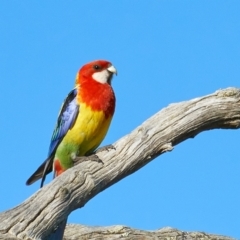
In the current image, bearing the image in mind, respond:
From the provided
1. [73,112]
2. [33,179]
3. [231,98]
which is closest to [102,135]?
[73,112]

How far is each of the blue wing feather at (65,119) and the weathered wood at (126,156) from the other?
67 centimetres

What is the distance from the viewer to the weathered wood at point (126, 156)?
510 centimetres

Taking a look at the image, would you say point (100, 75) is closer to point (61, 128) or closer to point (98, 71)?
point (98, 71)

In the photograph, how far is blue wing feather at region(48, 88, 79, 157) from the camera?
6.46 m

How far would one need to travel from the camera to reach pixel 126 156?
18.9 feet

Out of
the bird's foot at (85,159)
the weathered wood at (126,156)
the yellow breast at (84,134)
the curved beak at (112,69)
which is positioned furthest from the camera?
the curved beak at (112,69)

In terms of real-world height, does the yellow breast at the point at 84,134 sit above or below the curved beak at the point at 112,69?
below

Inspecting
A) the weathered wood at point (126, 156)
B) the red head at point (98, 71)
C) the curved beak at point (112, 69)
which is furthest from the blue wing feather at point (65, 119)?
the weathered wood at point (126, 156)

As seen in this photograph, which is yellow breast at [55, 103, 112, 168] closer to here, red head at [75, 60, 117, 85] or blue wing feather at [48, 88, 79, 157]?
blue wing feather at [48, 88, 79, 157]

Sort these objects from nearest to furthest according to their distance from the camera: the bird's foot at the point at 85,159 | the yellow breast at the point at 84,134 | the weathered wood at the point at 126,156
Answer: the weathered wood at the point at 126,156 → the bird's foot at the point at 85,159 → the yellow breast at the point at 84,134

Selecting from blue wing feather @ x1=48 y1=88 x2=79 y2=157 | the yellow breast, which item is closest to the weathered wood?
the yellow breast

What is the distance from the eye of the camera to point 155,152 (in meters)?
5.82

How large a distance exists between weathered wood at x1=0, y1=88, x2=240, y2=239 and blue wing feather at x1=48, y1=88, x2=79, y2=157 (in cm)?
67

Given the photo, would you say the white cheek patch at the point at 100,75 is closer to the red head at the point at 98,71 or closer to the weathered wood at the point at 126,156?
the red head at the point at 98,71
